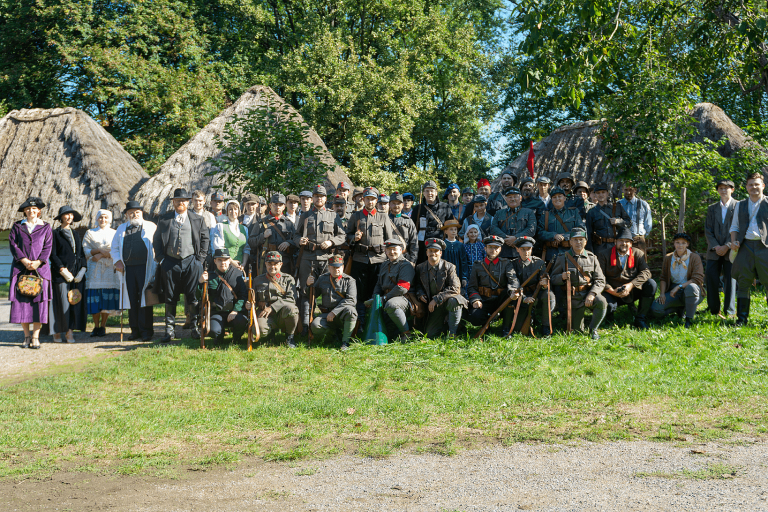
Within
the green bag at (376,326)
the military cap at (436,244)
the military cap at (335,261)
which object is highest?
the military cap at (436,244)

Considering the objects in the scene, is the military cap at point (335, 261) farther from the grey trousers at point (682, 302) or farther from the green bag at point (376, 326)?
the grey trousers at point (682, 302)

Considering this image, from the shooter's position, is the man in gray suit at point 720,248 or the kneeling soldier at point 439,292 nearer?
the kneeling soldier at point 439,292

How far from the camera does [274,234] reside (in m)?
9.44

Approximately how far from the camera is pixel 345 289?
8570 millimetres

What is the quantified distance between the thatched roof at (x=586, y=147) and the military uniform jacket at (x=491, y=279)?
14.9 feet

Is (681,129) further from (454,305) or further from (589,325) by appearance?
(454,305)

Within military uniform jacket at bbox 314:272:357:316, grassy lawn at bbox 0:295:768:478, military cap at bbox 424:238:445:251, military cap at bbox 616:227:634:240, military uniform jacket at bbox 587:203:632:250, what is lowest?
grassy lawn at bbox 0:295:768:478

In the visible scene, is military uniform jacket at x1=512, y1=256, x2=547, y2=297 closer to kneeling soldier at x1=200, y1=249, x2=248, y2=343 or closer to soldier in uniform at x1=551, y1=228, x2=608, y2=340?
soldier in uniform at x1=551, y1=228, x2=608, y2=340

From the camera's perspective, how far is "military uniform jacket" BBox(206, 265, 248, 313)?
8656 millimetres

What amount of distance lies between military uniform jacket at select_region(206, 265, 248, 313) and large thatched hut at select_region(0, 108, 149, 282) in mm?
7252

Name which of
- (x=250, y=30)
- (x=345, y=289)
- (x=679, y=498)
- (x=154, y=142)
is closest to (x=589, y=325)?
(x=345, y=289)

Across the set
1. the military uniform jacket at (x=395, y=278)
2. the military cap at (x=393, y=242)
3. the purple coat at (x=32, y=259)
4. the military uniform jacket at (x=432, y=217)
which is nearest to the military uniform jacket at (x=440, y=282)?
the military uniform jacket at (x=395, y=278)

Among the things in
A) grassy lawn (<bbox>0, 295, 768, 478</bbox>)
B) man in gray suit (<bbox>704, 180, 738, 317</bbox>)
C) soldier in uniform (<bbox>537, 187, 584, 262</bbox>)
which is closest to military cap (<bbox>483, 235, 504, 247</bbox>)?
soldier in uniform (<bbox>537, 187, 584, 262</bbox>)

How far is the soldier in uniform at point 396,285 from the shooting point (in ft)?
27.4
